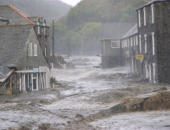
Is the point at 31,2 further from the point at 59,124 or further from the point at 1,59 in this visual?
the point at 59,124

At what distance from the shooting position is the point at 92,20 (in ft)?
472

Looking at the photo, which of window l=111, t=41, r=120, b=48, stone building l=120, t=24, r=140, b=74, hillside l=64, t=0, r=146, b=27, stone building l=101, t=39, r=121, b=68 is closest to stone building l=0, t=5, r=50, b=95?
stone building l=120, t=24, r=140, b=74

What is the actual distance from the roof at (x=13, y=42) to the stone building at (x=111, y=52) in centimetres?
4343

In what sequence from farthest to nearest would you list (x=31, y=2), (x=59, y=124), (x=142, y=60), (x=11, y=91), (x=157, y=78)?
(x=31, y=2)
(x=142, y=60)
(x=157, y=78)
(x=11, y=91)
(x=59, y=124)

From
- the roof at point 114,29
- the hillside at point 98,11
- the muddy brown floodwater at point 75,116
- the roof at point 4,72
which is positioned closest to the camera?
the muddy brown floodwater at point 75,116

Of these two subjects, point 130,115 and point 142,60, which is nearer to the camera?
point 130,115

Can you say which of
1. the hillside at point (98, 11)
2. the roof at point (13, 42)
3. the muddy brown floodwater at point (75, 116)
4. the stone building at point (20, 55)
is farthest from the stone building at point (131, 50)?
the hillside at point (98, 11)

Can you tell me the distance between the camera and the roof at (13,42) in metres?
39.8

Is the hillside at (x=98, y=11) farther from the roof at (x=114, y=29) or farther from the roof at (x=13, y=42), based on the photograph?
the roof at (x=13, y=42)

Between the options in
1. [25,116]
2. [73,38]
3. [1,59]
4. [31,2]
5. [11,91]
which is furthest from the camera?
[31,2]

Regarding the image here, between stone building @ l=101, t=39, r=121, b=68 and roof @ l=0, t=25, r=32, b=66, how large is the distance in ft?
142

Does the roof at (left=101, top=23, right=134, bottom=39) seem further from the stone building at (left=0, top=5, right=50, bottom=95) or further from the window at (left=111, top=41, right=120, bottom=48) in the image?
the stone building at (left=0, top=5, right=50, bottom=95)

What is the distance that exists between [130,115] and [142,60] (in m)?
29.3

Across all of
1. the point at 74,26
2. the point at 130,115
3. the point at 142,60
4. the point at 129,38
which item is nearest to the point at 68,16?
the point at 74,26
